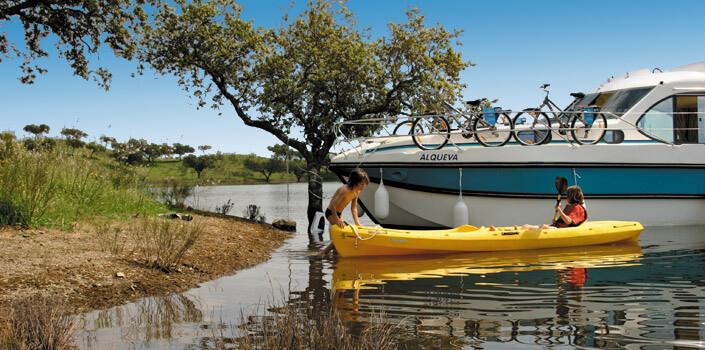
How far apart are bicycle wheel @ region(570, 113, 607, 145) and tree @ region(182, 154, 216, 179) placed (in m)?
71.5

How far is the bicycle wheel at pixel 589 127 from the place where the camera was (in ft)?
53.3

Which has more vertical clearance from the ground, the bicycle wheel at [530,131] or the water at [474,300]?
the bicycle wheel at [530,131]

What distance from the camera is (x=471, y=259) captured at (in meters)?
12.4

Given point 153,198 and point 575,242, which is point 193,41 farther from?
point 575,242

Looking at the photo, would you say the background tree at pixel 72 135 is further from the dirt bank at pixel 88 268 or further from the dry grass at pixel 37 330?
the dry grass at pixel 37 330

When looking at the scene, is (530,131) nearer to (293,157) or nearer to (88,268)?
(88,268)

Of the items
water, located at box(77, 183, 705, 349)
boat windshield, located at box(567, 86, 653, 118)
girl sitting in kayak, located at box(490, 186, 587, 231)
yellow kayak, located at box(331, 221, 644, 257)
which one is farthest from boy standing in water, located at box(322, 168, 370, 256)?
boat windshield, located at box(567, 86, 653, 118)

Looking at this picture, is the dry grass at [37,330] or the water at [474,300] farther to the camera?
the water at [474,300]

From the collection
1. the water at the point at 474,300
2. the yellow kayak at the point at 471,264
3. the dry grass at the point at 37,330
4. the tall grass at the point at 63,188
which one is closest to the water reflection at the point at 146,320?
the water at the point at 474,300

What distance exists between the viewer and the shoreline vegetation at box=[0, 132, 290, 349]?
6.69 metres

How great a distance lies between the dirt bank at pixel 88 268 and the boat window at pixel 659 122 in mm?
10708

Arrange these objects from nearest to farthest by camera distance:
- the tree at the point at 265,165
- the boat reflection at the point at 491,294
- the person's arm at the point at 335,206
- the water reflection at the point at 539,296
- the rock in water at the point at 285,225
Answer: the water reflection at the point at 539,296 → the boat reflection at the point at 491,294 → the person's arm at the point at 335,206 → the rock in water at the point at 285,225 → the tree at the point at 265,165

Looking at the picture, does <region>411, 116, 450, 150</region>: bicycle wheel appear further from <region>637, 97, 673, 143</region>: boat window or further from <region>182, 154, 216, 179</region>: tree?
<region>182, 154, 216, 179</region>: tree

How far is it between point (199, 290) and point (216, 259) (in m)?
2.58
